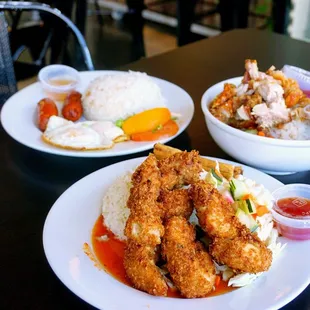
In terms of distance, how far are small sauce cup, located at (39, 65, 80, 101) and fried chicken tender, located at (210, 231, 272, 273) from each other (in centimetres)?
113

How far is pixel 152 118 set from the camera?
5.70ft

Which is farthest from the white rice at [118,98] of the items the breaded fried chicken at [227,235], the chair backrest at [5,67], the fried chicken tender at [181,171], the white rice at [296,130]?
the breaded fried chicken at [227,235]

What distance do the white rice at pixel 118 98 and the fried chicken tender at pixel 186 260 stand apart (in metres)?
0.88

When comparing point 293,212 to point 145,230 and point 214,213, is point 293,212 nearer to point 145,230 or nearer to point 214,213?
point 214,213

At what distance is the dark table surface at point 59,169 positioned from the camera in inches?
41.4

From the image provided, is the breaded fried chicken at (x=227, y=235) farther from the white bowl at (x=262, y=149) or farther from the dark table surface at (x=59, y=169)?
the white bowl at (x=262, y=149)

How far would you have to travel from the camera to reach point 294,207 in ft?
3.93

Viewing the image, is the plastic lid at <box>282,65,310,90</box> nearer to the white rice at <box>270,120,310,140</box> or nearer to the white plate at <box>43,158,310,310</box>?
the white rice at <box>270,120,310,140</box>

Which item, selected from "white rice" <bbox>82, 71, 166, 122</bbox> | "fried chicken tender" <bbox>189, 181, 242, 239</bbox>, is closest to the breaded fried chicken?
"fried chicken tender" <bbox>189, 181, 242, 239</bbox>

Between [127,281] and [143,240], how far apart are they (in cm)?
10

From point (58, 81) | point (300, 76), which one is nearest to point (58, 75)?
point (58, 81)

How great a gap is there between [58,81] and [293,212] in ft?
3.82

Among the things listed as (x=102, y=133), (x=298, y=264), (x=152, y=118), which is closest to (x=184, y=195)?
(x=298, y=264)

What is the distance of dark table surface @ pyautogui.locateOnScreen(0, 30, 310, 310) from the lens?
105cm
